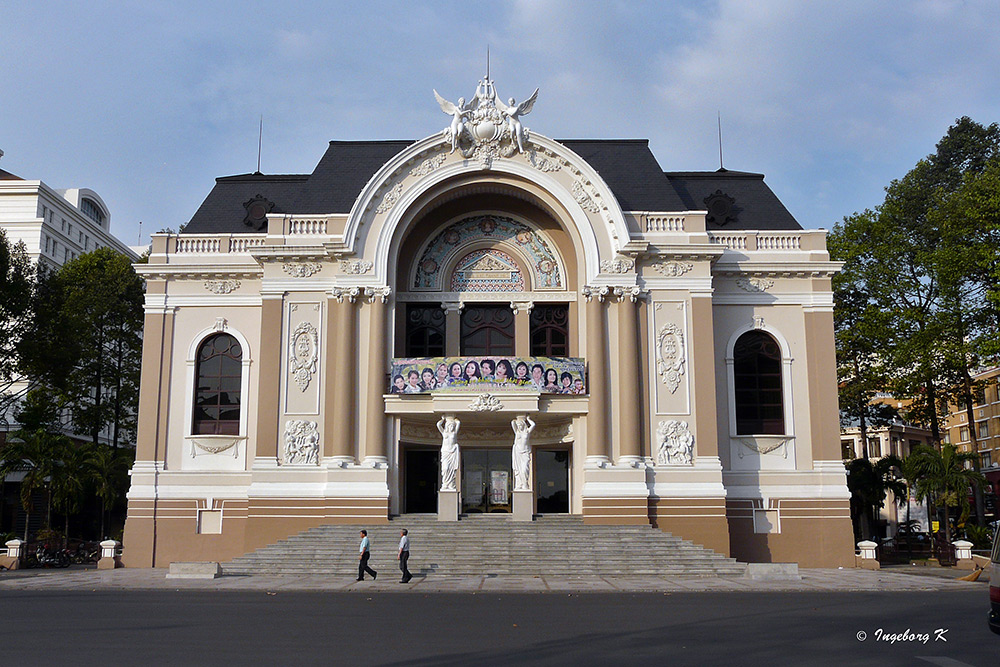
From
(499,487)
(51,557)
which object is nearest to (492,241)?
(499,487)

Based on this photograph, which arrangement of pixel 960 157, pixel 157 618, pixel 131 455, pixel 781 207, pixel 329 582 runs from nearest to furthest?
pixel 157 618
pixel 329 582
pixel 781 207
pixel 131 455
pixel 960 157

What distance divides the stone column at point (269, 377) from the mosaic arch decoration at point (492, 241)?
18.5ft

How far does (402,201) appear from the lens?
3309cm

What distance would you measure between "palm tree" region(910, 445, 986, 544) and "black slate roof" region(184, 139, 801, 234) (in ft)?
A: 34.0

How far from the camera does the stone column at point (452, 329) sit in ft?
113

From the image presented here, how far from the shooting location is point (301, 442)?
3183 cm

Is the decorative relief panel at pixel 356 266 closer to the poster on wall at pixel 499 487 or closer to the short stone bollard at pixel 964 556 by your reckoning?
the poster on wall at pixel 499 487

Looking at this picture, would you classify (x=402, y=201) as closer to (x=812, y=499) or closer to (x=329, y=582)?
(x=329, y=582)

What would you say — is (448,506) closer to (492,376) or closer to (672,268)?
(492,376)

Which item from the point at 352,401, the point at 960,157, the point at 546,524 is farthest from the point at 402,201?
the point at 960,157

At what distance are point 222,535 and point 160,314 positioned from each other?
868 centimetres

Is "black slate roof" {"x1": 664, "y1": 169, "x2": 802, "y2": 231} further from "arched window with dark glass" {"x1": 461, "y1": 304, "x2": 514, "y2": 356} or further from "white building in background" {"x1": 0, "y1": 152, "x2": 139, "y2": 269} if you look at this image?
"white building in background" {"x1": 0, "y1": 152, "x2": 139, "y2": 269}

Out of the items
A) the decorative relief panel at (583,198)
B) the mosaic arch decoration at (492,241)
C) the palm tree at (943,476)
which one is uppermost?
the decorative relief panel at (583,198)

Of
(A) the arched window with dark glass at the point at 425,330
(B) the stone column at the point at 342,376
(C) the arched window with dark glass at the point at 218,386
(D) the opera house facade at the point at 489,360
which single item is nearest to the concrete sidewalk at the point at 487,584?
(D) the opera house facade at the point at 489,360
